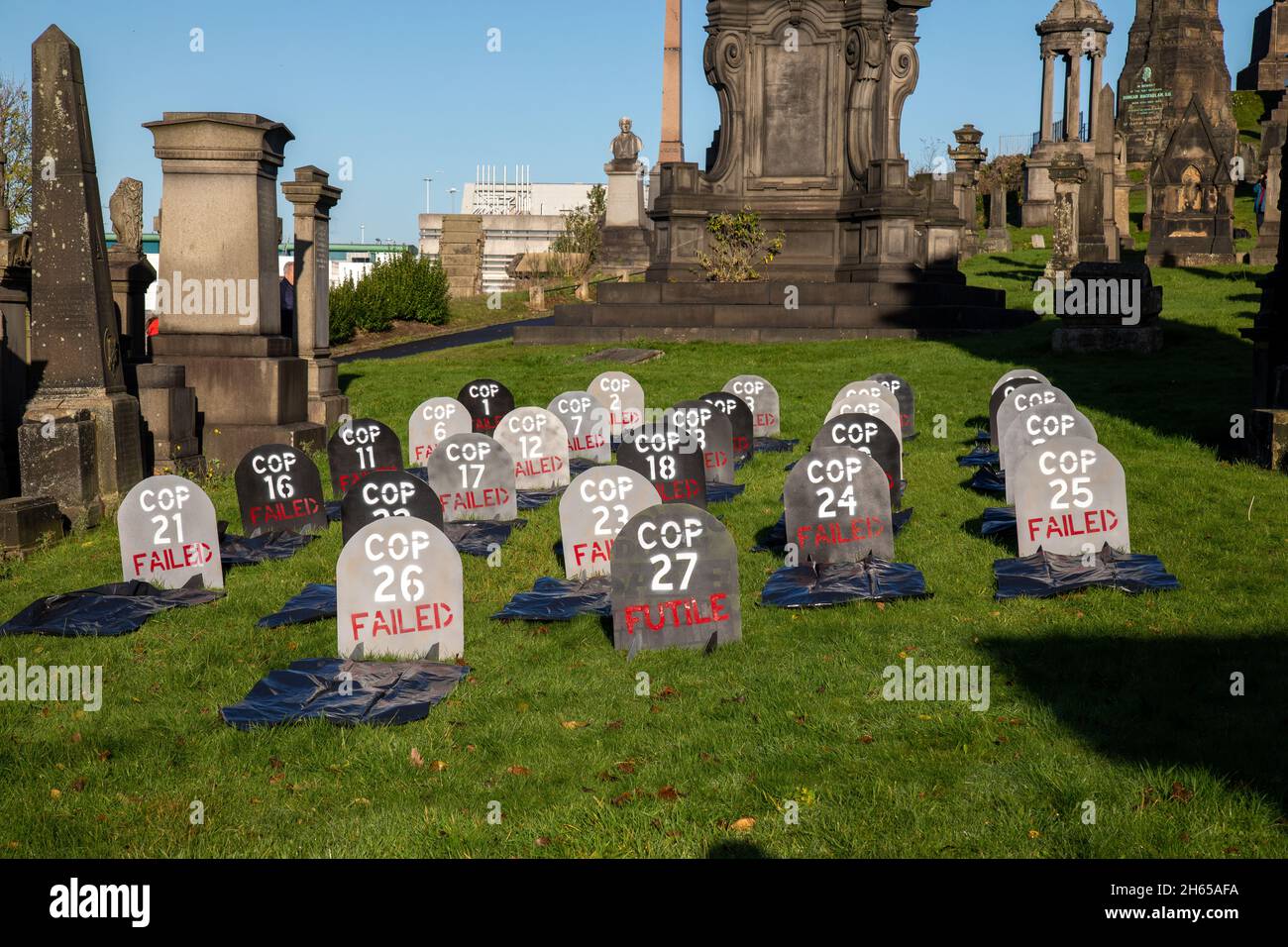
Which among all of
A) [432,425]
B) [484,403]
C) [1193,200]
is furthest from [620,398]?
[1193,200]

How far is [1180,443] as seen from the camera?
42.6 ft

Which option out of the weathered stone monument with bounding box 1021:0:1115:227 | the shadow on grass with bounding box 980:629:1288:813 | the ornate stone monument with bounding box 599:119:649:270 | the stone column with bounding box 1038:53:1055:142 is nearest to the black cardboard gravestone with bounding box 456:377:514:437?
the shadow on grass with bounding box 980:629:1288:813

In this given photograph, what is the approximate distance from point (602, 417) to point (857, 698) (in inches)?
322

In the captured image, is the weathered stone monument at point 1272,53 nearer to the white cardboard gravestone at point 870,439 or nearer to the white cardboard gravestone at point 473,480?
the white cardboard gravestone at point 870,439

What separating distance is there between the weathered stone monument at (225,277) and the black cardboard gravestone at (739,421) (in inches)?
190

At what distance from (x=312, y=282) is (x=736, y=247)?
37.4 ft

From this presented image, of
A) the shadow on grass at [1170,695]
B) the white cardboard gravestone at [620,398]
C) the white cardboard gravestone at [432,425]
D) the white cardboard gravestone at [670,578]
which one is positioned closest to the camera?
the shadow on grass at [1170,695]

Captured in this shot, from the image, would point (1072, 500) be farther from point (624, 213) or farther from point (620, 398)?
point (624, 213)

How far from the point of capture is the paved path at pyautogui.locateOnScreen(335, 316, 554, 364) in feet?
92.0

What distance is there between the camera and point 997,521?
10078 millimetres

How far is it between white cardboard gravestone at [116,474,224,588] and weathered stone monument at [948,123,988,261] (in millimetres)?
34478

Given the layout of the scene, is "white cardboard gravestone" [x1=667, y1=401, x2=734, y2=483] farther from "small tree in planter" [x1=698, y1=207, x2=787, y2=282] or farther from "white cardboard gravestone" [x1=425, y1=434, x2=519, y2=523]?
"small tree in planter" [x1=698, y1=207, x2=787, y2=282]

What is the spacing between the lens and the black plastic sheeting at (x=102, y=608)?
26.9ft

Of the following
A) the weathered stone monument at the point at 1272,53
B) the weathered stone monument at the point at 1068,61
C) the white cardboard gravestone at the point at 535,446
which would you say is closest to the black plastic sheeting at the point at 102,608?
the white cardboard gravestone at the point at 535,446
